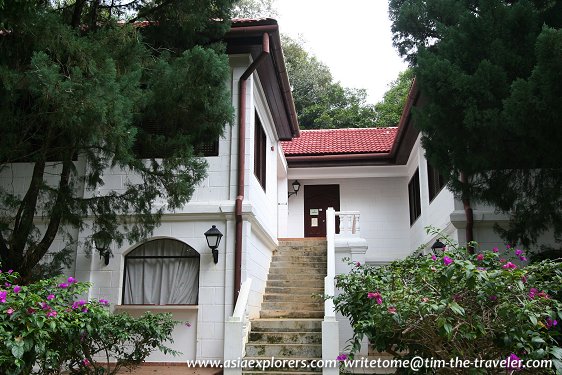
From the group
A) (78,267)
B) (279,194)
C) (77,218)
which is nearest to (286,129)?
(279,194)

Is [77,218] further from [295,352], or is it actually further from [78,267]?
[295,352]

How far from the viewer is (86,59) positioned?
545 cm

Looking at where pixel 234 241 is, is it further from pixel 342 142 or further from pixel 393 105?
pixel 393 105

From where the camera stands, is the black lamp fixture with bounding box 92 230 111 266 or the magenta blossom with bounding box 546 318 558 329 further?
the black lamp fixture with bounding box 92 230 111 266

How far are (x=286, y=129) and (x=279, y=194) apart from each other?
8.20 feet

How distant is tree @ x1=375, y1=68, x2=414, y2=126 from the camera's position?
28.5m

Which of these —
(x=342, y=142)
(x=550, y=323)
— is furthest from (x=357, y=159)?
(x=550, y=323)

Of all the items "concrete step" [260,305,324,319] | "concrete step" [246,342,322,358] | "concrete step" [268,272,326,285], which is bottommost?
"concrete step" [246,342,322,358]

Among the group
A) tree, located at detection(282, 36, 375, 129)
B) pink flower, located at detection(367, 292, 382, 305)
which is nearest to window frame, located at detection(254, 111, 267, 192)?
pink flower, located at detection(367, 292, 382, 305)

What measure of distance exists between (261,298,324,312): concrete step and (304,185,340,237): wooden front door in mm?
6173

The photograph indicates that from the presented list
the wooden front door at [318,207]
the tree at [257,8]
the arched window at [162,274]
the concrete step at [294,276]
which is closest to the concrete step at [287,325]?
the arched window at [162,274]

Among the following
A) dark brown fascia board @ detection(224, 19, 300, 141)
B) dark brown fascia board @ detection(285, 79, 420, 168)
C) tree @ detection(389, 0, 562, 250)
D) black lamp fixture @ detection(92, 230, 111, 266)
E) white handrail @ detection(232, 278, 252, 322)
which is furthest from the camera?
dark brown fascia board @ detection(285, 79, 420, 168)

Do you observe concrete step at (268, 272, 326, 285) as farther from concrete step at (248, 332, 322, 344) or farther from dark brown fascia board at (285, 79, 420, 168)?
dark brown fascia board at (285, 79, 420, 168)

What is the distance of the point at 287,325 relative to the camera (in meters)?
8.52
